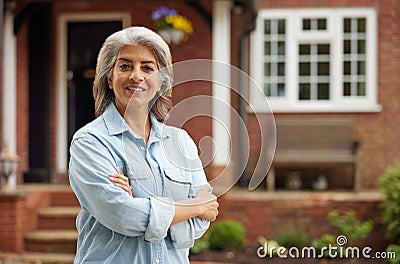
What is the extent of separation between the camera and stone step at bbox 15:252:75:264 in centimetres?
525

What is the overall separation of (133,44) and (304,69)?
5876 mm

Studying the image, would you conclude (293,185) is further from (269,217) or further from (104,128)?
(104,128)

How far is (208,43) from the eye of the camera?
6.73 meters

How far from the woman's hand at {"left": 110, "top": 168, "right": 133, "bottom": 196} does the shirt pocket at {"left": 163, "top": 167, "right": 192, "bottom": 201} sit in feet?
0.40

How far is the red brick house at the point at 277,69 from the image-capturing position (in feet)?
22.3

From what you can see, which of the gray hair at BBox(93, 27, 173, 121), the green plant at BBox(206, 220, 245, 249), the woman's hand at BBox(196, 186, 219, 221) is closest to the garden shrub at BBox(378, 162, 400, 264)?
the green plant at BBox(206, 220, 245, 249)

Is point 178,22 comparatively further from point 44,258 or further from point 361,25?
point 44,258

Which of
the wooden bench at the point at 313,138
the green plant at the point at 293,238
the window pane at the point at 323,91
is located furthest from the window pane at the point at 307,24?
the green plant at the point at 293,238

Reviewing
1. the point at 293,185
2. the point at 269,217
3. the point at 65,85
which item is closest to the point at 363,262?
the point at 269,217

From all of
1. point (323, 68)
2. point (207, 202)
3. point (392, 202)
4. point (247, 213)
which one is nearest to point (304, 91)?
point (323, 68)

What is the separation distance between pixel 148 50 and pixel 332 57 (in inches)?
232

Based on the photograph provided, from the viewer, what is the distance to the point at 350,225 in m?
5.62

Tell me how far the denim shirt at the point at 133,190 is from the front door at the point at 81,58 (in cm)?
552

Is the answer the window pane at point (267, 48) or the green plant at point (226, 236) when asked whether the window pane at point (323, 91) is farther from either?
the green plant at point (226, 236)
